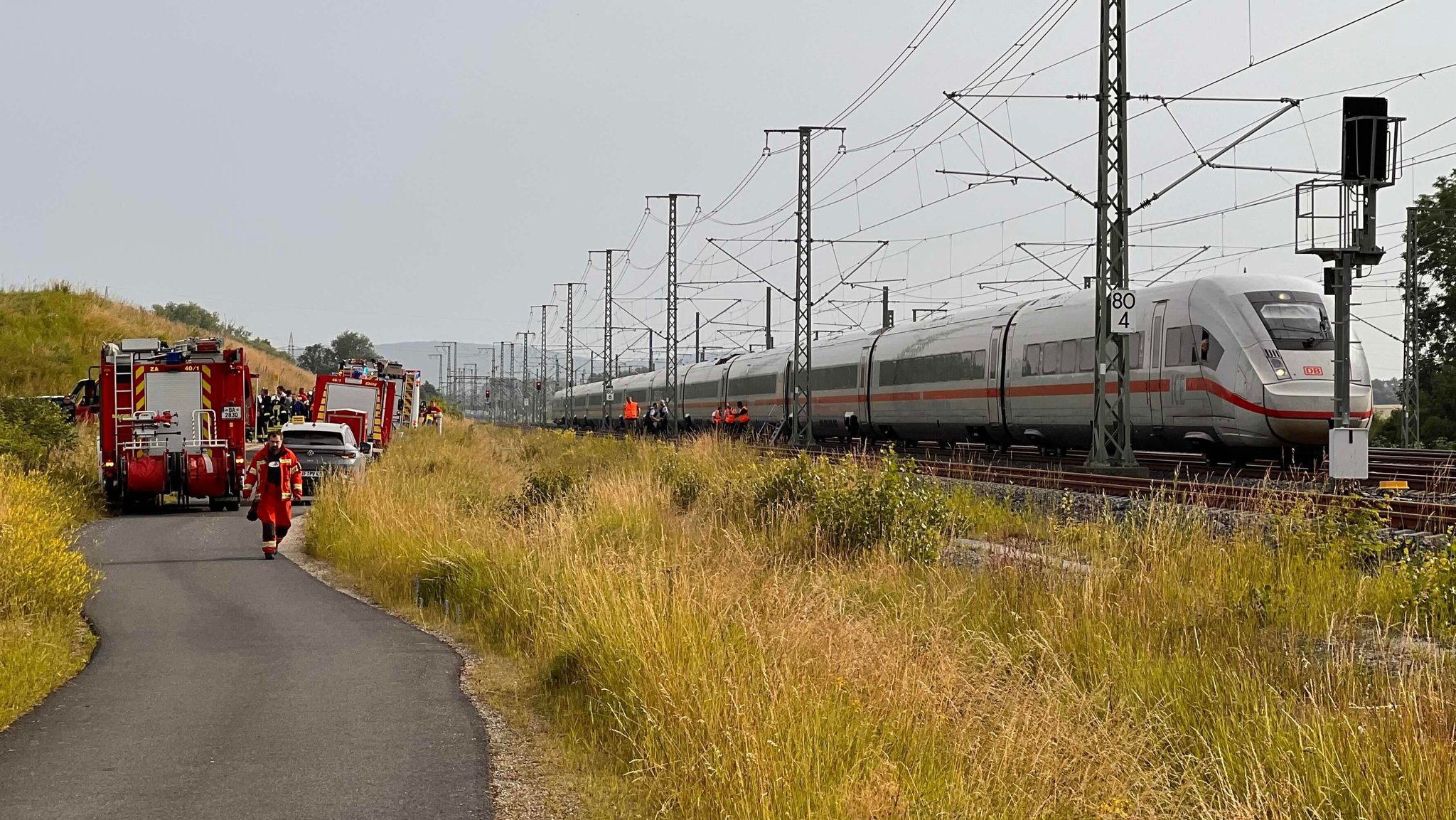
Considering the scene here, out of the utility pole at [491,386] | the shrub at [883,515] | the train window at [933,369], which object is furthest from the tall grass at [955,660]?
the utility pole at [491,386]

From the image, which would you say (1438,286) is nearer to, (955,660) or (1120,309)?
(1120,309)

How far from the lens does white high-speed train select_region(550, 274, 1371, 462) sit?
2350 centimetres

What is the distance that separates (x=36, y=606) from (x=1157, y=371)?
19.1 meters

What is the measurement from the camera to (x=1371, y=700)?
7520 millimetres

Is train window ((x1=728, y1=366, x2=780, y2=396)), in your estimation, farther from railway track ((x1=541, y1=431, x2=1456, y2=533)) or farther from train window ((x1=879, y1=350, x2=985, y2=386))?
railway track ((x1=541, y1=431, x2=1456, y2=533))

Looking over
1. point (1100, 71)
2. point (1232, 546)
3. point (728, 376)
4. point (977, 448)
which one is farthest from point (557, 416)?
point (1232, 546)

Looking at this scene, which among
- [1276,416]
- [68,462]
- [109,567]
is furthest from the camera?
[68,462]

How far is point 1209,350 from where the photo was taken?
2448 centimetres

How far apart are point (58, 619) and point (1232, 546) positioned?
31.2 feet

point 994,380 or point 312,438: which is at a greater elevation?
point 994,380

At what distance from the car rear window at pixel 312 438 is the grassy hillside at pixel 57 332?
23.2 m

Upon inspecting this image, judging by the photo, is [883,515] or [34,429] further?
[34,429]

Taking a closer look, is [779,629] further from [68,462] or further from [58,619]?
[68,462]

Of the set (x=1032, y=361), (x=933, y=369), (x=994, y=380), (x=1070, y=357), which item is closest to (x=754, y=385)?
(x=933, y=369)
